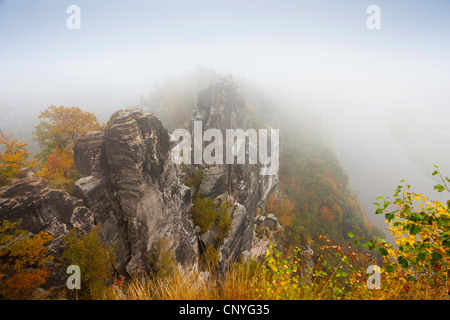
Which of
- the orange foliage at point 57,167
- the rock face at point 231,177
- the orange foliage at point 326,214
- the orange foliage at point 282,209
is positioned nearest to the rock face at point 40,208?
the orange foliage at point 57,167

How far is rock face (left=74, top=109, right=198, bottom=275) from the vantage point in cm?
1045

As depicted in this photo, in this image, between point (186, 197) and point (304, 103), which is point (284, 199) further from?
point (304, 103)

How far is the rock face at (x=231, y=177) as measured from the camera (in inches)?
795

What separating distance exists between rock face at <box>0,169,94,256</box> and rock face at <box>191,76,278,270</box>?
11664 millimetres

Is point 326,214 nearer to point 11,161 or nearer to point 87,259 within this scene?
point 87,259

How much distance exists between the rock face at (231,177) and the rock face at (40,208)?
1166 cm

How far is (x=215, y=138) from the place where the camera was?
1002 inches

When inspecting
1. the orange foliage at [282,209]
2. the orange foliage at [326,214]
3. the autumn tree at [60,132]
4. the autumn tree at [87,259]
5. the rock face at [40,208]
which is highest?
the autumn tree at [60,132]

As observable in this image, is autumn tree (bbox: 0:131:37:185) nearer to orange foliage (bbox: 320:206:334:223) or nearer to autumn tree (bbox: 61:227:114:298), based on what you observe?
autumn tree (bbox: 61:227:114:298)

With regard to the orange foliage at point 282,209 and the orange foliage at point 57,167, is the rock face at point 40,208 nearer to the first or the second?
the orange foliage at point 57,167

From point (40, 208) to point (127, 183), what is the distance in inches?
151

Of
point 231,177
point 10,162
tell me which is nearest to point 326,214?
point 231,177

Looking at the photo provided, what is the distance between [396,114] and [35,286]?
15809 cm
